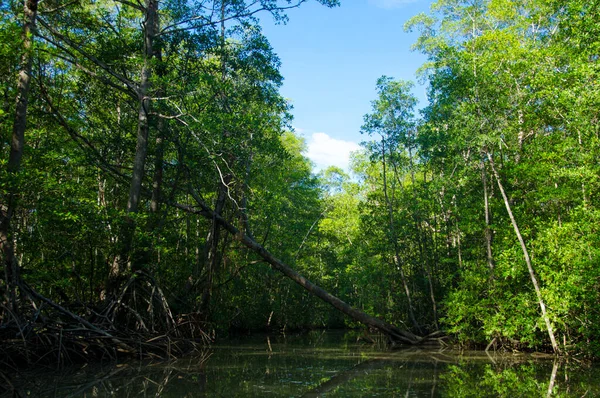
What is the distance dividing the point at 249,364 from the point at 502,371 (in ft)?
14.8

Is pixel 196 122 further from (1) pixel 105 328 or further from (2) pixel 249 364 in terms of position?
(2) pixel 249 364

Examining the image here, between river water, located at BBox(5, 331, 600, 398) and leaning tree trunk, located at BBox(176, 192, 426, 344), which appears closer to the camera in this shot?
river water, located at BBox(5, 331, 600, 398)

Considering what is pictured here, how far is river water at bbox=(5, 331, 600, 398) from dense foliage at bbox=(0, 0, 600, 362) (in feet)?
5.28

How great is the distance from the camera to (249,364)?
8.32 meters

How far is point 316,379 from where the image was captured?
6.52m

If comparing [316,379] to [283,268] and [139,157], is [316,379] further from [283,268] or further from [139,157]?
[139,157]

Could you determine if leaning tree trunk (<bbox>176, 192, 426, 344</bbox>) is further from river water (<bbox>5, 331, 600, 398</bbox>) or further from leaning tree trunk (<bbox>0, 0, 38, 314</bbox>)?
leaning tree trunk (<bbox>0, 0, 38, 314</bbox>)

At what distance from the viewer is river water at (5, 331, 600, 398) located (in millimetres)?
5320

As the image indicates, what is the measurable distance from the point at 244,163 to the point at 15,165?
552cm

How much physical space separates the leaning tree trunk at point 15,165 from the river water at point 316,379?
60.4 inches

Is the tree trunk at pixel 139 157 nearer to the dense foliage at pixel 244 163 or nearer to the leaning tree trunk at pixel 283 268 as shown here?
the dense foliage at pixel 244 163

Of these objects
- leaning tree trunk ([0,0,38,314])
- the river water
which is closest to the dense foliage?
leaning tree trunk ([0,0,38,314])

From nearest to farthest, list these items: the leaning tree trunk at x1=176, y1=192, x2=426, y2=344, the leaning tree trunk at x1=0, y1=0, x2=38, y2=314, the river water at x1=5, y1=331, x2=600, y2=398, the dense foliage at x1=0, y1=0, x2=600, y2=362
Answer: the river water at x1=5, y1=331, x2=600, y2=398, the leaning tree trunk at x1=0, y1=0, x2=38, y2=314, the dense foliage at x1=0, y1=0, x2=600, y2=362, the leaning tree trunk at x1=176, y1=192, x2=426, y2=344

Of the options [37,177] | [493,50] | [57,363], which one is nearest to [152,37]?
[37,177]
